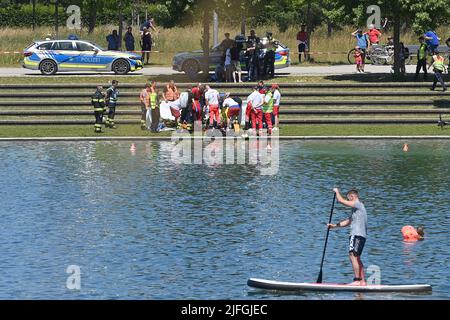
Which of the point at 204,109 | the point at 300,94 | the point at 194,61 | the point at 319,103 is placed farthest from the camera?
the point at 194,61

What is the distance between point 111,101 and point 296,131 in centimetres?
743

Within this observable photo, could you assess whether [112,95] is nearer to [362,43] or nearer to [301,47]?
[362,43]

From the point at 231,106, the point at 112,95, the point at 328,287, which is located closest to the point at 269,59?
the point at 231,106

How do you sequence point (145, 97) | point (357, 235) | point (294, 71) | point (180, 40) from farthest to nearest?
point (180, 40)
point (294, 71)
point (145, 97)
point (357, 235)

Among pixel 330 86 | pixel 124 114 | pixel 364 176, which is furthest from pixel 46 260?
pixel 330 86

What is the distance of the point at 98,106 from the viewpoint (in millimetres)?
44938

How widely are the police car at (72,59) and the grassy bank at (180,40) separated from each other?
6875mm

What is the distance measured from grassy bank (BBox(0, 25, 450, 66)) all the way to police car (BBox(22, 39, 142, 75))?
271 inches

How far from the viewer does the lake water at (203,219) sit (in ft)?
73.4

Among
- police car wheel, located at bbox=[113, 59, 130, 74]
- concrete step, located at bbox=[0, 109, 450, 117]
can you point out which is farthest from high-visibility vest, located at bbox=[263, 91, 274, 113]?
police car wheel, located at bbox=[113, 59, 130, 74]

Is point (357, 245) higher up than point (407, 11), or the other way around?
point (407, 11)

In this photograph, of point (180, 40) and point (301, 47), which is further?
point (180, 40)

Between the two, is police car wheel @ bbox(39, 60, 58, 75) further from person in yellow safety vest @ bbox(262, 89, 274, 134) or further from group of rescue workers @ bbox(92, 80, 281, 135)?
person in yellow safety vest @ bbox(262, 89, 274, 134)

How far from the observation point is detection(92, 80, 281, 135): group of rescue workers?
45.4 metres
